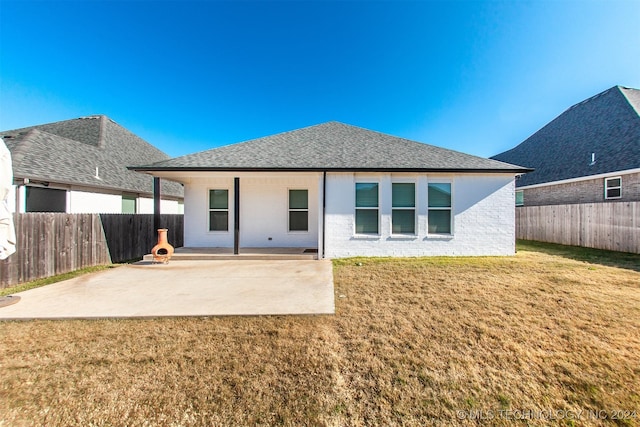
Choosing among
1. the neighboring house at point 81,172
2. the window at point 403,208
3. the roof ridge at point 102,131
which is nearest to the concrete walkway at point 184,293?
the window at point 403,208

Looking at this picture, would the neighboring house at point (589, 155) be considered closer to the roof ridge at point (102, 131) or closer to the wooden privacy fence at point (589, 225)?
the wooden privacy fence at point (589, 225)

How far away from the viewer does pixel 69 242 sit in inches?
274

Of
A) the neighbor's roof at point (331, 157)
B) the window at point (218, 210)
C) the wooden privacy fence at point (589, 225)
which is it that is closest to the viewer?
the neighbor's roof at point (331, 157)

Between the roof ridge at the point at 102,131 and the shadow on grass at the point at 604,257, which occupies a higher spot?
the roof ridge at the point at 102,131

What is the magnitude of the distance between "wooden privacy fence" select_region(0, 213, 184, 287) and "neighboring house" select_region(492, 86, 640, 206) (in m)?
20.9

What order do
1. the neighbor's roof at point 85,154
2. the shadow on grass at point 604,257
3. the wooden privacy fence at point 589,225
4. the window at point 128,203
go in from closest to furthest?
the shadow on grass at point 604,257 < the wooden privacy fence at point 589,225 < the neighbor's roof at point 85,154 < the window at point 128,203

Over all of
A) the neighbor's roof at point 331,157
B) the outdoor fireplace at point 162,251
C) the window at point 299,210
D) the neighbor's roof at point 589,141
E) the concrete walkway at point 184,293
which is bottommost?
the concrete walkway at point 184,293

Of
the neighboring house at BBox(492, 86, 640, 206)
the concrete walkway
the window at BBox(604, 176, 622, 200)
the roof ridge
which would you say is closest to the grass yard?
the concrete walkway

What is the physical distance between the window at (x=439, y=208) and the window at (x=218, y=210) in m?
7.77

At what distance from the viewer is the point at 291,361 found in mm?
2820

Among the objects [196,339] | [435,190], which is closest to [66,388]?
[196,339]

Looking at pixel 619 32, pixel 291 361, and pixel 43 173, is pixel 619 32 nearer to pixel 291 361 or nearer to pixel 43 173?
pixel 291 361

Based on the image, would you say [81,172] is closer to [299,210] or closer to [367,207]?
[299,210]

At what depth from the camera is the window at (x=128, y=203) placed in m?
12.6
